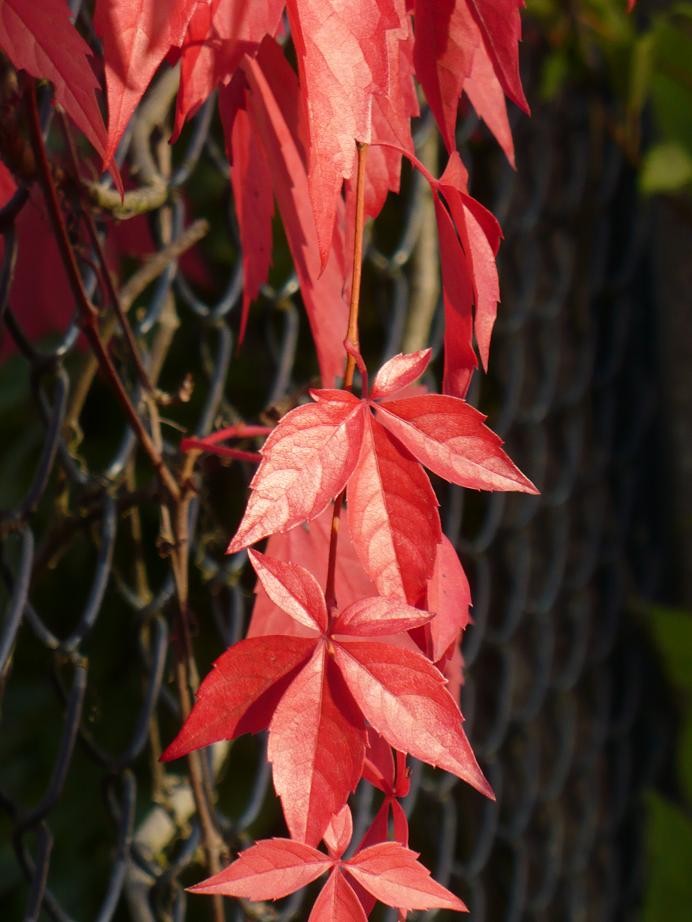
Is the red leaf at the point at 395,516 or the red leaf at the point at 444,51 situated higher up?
the red leaf at the point at 444,51

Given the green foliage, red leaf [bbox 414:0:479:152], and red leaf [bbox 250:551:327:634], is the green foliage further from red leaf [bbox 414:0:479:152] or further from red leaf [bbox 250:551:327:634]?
red leaf [bbox 250:551:327:634]

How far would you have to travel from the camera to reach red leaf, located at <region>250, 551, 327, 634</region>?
42 cm

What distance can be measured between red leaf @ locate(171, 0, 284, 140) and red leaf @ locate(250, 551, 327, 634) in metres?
0.22

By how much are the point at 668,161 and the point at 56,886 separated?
1228 mm

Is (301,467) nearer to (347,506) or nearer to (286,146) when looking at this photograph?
(347,506)

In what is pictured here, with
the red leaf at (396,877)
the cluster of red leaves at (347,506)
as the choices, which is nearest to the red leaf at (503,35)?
the cluster of red leaves at (347,506)

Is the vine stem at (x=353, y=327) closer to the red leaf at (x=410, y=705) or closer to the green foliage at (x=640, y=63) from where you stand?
the red leaf at (x=410, y=705)

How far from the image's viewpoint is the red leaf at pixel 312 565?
0.54 metres

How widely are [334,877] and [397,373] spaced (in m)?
0.19

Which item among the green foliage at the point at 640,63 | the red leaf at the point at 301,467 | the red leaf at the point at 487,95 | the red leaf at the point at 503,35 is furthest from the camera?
the green foliage at the point at 640,63

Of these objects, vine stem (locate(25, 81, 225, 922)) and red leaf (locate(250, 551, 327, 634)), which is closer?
red leaf (locate(250, 551, 327, 634))

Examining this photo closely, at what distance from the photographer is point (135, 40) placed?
45cm

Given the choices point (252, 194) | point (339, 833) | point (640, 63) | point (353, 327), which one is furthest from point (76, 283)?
point (640, 63)

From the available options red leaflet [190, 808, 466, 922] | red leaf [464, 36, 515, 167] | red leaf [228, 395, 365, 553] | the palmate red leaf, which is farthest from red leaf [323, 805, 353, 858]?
red leaf [464, 36, 515, 167]
